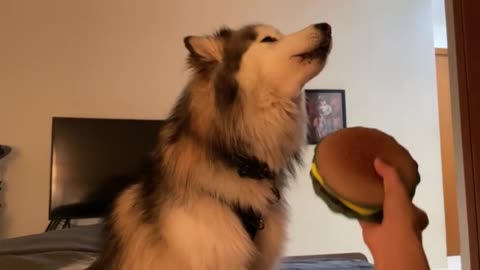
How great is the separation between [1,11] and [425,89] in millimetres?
3745

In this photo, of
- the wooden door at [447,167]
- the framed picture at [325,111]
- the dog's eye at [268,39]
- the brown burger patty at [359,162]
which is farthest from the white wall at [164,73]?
the brown burger patty at [359,162]

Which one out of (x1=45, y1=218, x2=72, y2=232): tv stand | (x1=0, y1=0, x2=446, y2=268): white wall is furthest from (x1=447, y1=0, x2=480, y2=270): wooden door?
(x1=45, y1=218, x2=72, y2=232): tv stand

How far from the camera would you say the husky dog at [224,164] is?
1.23 m

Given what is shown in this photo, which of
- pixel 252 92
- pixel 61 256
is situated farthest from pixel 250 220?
pixel 61 256

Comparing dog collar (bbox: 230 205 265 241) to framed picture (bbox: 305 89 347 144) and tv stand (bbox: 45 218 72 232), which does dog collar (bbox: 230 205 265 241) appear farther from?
framed picture (bbox: 305 89 347 144)

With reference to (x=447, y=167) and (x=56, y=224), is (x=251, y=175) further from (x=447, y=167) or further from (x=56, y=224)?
(x=447, y=167)

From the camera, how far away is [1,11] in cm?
361

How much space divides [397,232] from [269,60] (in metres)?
0.85

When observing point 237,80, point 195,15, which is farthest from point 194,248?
point 195,15

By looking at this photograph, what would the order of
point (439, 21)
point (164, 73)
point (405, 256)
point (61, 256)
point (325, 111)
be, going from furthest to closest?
point (439, 21)
point (325, 111)
point (164, 73)
point (61, 256)
point (405, 256)

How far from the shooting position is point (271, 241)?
1.33m

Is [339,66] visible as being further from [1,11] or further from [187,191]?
[187,191]

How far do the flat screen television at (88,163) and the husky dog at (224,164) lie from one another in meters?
2.06

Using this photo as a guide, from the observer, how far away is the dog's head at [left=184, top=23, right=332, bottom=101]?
4.55ft
